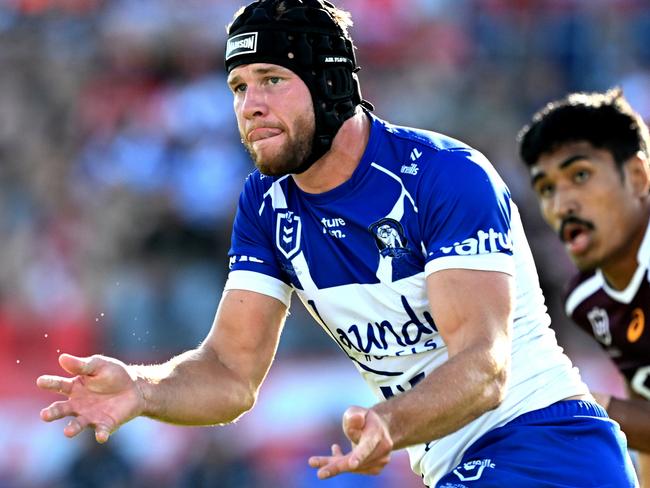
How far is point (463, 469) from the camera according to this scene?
468cm

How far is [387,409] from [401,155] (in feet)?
4.37

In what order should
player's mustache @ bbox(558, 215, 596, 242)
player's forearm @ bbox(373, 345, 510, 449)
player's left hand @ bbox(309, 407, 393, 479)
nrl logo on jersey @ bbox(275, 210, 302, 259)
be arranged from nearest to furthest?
player's left hand @ bbox(309, 407, 393, 479) < player's forearm @ bbox(373, 345, 510, 449) < nrl logo on jersey @ bbox(275, 210, 302, 259) < player's mustache @ bbox(558, 215, 596, 242)

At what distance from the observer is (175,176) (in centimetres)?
1238

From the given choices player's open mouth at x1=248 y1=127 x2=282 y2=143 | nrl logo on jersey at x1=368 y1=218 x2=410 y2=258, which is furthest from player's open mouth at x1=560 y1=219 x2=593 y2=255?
player's open mouth at x1=248 y1=127 x2=282 y2=143

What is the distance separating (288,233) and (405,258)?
548 millimetres

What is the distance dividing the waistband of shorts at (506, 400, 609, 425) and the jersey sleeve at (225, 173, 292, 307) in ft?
3.55

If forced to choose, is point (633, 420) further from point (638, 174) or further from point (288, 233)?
point (288, 233)

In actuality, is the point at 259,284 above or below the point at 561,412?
above

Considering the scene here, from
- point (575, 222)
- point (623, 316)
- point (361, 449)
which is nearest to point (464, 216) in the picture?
point (361, 449)

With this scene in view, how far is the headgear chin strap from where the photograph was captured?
4820 millimetres

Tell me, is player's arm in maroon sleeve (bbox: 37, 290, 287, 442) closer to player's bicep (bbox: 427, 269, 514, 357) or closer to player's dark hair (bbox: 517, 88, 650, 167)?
player's bicep (bbox: 427, 269, 514, 357)

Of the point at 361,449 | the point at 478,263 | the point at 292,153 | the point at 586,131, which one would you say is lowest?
the point at 361,449

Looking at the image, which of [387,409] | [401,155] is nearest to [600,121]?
[401,155]

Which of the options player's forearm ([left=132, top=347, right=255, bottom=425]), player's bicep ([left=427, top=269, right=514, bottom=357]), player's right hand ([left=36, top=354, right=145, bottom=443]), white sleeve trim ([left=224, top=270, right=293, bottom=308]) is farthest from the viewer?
white sleeve trim ([left=224, top=270, right=293, bottom=308])
